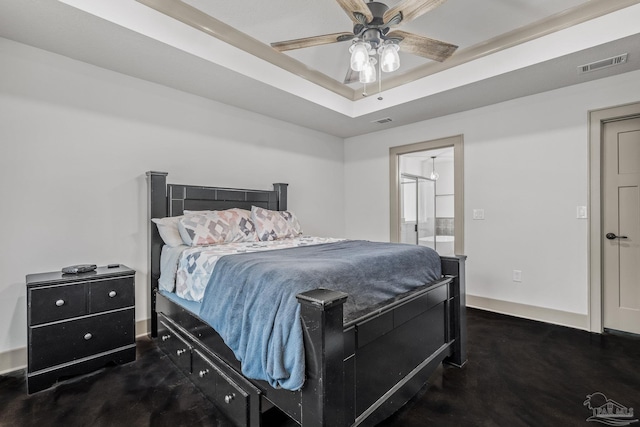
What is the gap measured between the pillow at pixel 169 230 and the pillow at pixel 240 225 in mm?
235

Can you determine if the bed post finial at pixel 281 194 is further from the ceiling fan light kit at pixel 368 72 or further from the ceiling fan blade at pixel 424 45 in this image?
the ceiling fan blade at pixel 424 45

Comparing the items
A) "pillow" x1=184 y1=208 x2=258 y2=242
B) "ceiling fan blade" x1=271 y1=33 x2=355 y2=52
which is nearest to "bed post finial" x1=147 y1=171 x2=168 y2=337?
"pillow" x1=184 y1=208 x2=258 y2=242

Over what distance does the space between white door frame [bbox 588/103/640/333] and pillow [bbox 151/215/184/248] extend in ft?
12.8

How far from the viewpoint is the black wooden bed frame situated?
1.23 metres

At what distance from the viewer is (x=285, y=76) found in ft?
10.6

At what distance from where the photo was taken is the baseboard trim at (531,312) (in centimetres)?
308

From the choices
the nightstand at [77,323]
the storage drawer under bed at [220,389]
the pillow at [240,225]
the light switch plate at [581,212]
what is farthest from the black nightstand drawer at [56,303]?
the light switch plate at [581,212]

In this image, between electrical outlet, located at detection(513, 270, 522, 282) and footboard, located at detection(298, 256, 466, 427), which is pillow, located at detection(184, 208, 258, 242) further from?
electrical outlet, located at detection(513, 270, 522, 282)

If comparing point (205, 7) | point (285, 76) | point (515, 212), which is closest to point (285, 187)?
point (285, 76)

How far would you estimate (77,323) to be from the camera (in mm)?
2170

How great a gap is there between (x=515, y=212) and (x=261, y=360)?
10.9 feet

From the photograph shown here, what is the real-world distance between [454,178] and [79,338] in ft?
13.1

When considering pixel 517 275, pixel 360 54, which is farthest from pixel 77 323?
pixel 517 275

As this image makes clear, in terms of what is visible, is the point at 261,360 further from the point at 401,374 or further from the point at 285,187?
the point at 285,187
